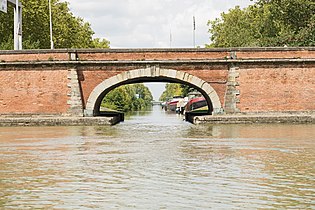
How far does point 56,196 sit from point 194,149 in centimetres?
692

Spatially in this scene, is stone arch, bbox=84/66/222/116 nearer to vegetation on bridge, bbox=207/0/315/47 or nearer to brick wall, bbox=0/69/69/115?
brick wall, bbox=0/69/69/115

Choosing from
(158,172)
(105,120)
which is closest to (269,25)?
(105,120)

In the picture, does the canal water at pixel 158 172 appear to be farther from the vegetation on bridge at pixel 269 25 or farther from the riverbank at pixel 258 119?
the vegetation on bridge at pixel 269 25

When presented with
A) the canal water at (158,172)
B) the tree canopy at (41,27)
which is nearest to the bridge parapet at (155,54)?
the canal water at (158,172)

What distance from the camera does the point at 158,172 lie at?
36.0 ft

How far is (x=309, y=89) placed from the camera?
87.5 feet

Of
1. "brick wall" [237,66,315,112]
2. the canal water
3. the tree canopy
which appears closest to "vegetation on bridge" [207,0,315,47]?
"brick wall" [237,66,315,112]

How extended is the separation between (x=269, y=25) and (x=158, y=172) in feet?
113

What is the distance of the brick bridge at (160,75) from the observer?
86.0 ft

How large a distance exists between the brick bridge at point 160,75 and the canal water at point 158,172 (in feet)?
25.6

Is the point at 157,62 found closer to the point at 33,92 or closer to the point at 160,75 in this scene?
the point at 160,75

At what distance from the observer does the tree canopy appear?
40.0 m

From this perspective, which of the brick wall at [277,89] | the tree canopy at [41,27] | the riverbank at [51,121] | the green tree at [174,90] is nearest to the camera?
the riverbank at [51,121]

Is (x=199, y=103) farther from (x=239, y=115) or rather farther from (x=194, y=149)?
(x=194, y=149)
